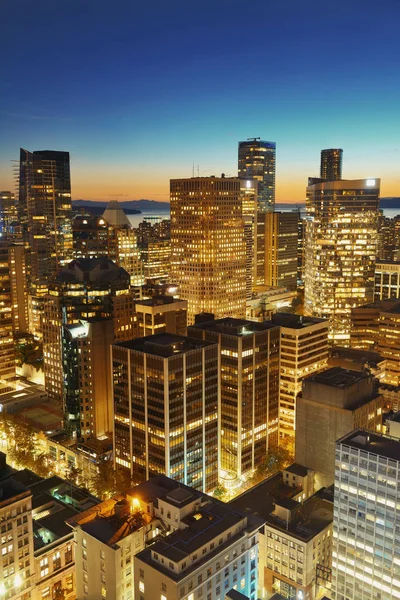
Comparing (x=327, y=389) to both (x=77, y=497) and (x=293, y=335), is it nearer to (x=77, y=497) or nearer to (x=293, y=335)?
(x=293, y=335)

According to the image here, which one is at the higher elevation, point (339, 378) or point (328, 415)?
point (339, 378)

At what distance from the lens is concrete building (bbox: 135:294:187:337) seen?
16925 cm

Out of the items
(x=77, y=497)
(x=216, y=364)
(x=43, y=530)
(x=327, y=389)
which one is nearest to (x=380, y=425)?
(x=327, y=389)

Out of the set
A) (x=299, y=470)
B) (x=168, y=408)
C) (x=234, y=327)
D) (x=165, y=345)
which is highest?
(x=234, y=327)

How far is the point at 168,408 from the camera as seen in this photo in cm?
11519

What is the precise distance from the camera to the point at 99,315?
6073 inches

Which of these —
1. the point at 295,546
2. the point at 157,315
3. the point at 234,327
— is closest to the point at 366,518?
the point at 295,546

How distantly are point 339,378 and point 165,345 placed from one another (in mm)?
39881

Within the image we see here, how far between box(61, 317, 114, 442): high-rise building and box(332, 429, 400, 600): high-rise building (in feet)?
247

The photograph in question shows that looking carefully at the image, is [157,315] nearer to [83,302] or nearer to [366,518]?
[83,302]

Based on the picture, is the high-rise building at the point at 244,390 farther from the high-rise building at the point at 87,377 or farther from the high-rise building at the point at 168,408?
the high-rise building at the point at 87,377

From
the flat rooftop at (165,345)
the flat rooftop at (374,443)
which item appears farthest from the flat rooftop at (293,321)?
the flat rooftop at (374,443)

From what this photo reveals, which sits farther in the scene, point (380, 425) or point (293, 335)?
point (293, 335)

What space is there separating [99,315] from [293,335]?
177 feet
